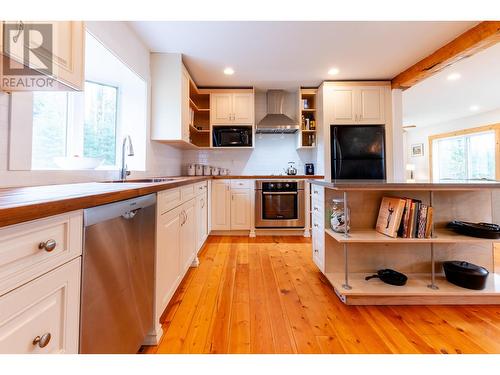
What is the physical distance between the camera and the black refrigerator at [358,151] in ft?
11.5

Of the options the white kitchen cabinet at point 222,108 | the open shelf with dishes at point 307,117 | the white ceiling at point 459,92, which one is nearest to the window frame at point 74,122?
the white kitchen cabinet at point 222,108

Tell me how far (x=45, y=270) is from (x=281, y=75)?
3496 mm

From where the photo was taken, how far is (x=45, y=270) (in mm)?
575

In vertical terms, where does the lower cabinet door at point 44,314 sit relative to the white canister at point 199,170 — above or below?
below

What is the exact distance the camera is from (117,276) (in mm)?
888

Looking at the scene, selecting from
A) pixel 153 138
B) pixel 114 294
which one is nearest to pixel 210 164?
pixel 153 138

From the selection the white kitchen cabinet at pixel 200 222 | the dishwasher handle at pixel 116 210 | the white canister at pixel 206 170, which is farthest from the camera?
the white canister at pixel 206 170

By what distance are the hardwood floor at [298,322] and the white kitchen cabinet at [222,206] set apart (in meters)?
1.42

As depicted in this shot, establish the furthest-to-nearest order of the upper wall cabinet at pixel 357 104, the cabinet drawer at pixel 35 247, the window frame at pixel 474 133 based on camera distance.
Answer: the window frame at pixel 474 133 < the upper wall cabinet at pixel 357 104 < the cabinet drawer at pixel 35 247

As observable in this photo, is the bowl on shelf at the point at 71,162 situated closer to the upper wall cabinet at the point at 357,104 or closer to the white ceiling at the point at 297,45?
the white ceiling at the point at 297,45

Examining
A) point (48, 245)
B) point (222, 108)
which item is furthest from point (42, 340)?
point (222, 108)

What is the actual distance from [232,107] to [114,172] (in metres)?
2.27

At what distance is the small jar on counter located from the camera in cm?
182

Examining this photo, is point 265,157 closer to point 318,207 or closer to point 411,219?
point 318,207
